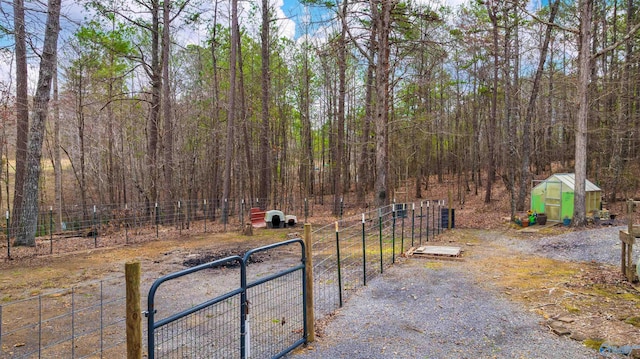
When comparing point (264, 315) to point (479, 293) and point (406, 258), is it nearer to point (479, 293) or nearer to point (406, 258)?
point (479, 293)

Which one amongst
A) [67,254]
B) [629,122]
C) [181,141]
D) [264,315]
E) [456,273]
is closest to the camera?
[264,315]

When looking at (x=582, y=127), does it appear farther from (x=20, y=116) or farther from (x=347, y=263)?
(x=20, y=116)

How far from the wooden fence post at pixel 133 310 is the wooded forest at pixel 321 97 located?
822 cm

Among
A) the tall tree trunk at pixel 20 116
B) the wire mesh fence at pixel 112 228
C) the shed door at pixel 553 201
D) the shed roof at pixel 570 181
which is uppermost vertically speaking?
the tall tree trunk at pixel 20 116

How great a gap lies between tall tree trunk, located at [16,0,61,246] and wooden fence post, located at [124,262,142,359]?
10386 millimetres

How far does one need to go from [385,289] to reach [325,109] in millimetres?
23012

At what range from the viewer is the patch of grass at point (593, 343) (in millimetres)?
4129

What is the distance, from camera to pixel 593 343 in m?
4.21

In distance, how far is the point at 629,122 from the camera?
17031mm

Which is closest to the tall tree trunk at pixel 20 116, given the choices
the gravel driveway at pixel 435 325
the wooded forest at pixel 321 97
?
the wooded forest at pixel 321 97

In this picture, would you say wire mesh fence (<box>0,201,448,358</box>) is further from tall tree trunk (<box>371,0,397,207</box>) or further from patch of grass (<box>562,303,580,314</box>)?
tall tree trunk (<box>371,0,397,207</box>)

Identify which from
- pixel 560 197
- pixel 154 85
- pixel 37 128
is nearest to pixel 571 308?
pixel 560 197

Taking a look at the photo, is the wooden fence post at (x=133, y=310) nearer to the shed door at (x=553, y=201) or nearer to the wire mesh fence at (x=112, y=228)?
the wire mesh fence at (x=112, y=228)

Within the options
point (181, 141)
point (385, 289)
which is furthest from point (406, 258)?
point (181, 141)
